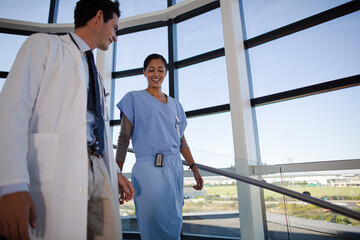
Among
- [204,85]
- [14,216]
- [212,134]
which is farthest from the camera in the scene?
[204,85]

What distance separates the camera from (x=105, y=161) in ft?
3.23

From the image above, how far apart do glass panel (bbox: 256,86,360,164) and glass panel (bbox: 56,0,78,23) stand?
432 centimetres

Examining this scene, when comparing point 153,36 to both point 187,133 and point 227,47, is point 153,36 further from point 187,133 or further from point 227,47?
point 187,133

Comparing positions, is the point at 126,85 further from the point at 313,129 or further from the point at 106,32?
the point at 106,32

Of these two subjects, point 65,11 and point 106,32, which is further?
point 65,11

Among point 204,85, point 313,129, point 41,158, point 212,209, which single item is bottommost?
point 212,209

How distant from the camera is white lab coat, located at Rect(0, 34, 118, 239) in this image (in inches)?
25.6

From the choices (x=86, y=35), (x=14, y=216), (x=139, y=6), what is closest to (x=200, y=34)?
(x=139, y=6)

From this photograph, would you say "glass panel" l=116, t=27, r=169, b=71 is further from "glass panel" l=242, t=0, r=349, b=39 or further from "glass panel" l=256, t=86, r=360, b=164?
"glass panel" l=256, t=86, r=360, b=164

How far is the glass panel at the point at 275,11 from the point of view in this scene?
3.30 metres

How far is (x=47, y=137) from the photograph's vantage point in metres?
0.75

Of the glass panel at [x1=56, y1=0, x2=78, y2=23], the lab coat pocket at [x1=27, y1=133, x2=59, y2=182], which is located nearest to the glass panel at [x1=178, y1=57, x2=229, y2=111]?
the glass panel at [x1=56, y1=0, x2=78, y2=23]

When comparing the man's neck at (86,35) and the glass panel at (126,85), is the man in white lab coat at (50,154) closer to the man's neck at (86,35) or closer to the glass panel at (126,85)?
the man's neck at (86,35)

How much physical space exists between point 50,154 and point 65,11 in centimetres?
536
